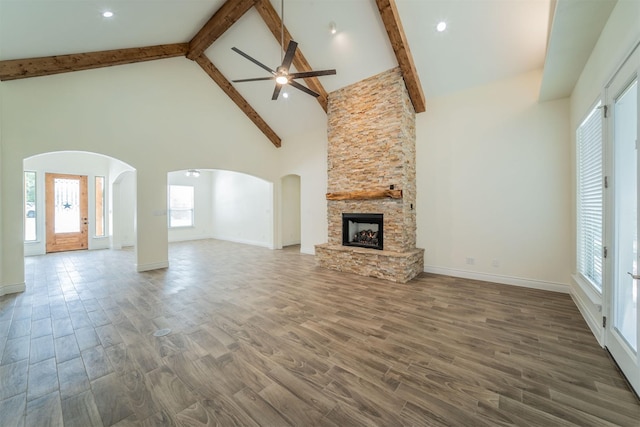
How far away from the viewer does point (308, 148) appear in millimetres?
→ 7578

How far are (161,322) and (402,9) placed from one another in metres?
5.65

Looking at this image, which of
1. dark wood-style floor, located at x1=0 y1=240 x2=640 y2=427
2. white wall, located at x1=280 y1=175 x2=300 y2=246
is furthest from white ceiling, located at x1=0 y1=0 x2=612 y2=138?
white wall, located at x1=280 y1=175 x2=300 y2=246

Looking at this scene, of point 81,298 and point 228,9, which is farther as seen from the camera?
point 228,9

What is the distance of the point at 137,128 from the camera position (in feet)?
17.8

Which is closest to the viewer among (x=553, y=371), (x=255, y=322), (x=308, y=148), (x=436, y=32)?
(x=553, y=371)

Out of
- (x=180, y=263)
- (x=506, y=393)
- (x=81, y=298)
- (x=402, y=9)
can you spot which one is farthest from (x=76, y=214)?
(x=506, y=393)

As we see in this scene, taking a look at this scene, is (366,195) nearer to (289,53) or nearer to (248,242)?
(289,53)

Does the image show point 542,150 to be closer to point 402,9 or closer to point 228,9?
point 402,9

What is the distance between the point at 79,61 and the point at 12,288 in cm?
398

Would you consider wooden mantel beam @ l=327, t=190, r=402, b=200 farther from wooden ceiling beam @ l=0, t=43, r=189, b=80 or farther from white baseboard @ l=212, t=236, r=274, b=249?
wooden ceiling beam @ l=0, t=43, r=189, b=80

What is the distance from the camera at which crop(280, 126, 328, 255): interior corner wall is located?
24.0 feet

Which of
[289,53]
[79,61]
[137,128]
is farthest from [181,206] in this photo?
[289,53]

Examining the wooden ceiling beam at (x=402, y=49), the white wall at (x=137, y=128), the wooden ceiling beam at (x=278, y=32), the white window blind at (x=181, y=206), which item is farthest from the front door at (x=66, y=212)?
the wooden ceiling beam at (x=402, y=49)

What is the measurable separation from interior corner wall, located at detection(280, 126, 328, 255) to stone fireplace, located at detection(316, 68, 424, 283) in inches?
49.5
